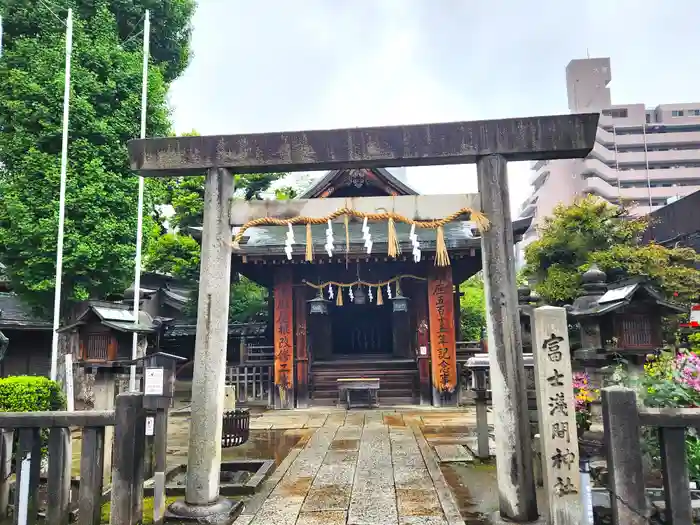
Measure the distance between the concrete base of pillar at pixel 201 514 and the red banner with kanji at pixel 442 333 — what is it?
34.0 feet

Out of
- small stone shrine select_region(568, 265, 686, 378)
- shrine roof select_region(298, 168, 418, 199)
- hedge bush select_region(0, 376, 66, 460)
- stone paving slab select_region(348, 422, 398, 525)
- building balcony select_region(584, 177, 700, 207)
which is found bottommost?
stone paving slab select_region(348, 422, 398, 525)

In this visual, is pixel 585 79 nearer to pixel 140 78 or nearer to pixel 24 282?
pixel 140 78

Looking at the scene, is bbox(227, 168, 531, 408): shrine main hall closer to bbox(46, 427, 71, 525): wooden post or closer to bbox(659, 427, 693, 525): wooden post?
bbox(46, 427, 71, 525): wooden post

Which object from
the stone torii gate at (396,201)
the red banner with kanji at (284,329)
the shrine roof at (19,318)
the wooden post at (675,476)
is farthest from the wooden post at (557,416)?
the shrine roof at (19,318)

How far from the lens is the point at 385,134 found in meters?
5.38

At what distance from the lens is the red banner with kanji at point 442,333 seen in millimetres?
14719

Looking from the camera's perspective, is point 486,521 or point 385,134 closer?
point 486,521

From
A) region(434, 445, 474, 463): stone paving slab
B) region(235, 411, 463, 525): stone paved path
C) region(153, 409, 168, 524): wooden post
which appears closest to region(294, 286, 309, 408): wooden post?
region(235, 411, 463, 525): stone paved path

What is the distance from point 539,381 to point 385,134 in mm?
2990

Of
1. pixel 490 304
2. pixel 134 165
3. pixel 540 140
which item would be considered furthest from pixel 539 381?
pixel 134 165

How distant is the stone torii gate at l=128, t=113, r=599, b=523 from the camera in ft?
15.8

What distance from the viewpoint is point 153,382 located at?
621 centimetres

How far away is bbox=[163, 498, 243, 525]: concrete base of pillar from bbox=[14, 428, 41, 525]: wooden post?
4.05 ft

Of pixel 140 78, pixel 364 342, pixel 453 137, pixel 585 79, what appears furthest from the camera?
pixel 585 79
